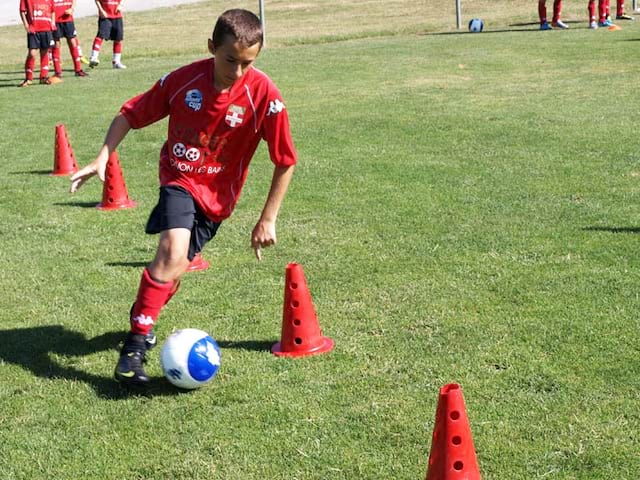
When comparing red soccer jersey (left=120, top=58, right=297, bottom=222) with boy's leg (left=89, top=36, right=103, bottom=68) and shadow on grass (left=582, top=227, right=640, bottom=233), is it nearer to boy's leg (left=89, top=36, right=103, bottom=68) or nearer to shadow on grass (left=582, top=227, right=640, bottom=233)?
shadow on grass (left=582, top=227, right=640, bottom=233)

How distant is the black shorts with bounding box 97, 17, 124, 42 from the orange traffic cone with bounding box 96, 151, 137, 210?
11.5 metres

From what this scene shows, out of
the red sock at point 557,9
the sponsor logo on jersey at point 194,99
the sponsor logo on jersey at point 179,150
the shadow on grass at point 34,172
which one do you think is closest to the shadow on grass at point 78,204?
the shadow on grass at point 34,172

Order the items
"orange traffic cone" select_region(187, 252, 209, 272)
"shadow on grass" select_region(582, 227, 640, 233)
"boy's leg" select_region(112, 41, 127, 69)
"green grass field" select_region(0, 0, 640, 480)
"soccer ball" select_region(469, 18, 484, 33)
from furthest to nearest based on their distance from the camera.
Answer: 1. "soccer ball" select_region(469, 18, 484, 33)
2. "boy's leg" select_region(112, 41, 127, 69)
3. "shadow on grass" select_region(582, 227, 640, 233)
4. "orange traffic cone" select_region(187, 252, 209, 272)
5. "green grass field" select_region(0, 0, 640, 480)

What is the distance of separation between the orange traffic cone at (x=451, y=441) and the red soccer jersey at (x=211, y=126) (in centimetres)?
188

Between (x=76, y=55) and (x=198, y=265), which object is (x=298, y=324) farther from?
(x=76, y=55)

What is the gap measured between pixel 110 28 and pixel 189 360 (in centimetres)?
1623

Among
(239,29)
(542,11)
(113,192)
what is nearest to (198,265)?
(113,192)

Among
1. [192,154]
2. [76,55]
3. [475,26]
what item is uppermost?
[192,154]

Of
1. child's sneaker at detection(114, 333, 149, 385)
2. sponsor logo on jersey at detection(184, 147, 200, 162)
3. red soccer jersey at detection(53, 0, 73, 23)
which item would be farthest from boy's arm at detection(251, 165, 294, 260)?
red soccer jersey at detection(53, 0, 73, 23)

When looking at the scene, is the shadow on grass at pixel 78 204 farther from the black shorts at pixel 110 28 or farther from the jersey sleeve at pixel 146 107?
the black shorts at pixel 110 28

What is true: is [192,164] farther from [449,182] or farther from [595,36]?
[595,36]

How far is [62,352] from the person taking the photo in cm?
545

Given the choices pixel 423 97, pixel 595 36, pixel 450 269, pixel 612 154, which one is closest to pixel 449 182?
pixel 612 154

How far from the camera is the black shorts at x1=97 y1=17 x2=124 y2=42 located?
19688mm
